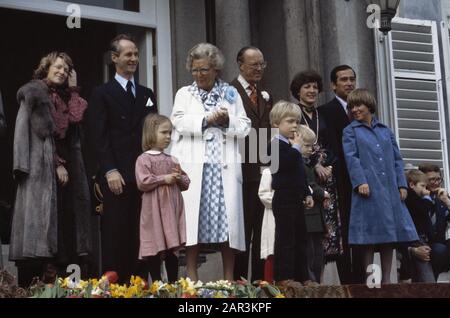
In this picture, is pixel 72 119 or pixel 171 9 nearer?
pixel 72 119

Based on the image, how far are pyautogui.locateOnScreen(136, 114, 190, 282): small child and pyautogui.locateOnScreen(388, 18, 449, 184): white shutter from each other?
3.96 m

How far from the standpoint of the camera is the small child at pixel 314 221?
7.87 m

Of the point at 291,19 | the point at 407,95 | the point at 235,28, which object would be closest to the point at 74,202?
the point at 235,28

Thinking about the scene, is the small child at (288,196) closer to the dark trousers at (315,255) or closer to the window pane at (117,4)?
the dark trousers at (315,255)

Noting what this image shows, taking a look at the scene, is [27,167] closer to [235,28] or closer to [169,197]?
[169,197]

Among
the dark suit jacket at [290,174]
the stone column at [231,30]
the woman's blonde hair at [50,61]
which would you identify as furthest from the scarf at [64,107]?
the stone column at [231,30]

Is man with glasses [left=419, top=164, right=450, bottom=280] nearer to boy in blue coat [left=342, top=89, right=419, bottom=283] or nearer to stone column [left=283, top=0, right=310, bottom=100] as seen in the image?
boy in blue coat [left=342, top=89, right=419, bottom=283]

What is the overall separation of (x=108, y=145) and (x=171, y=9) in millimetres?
3555

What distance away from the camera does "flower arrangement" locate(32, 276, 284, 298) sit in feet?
17.8

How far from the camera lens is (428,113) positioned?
11.3 m

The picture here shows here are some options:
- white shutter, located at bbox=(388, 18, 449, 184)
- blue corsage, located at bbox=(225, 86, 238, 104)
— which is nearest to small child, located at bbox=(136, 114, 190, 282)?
blue corsage, located at bbox=(225, 86, 238, 104)

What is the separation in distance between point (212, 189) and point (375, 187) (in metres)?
1.29

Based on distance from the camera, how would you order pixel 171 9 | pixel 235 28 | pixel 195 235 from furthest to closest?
pixel 171 9, pixel 235 28, pixel 195 235

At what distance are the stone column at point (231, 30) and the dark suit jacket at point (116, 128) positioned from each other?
2451mm
